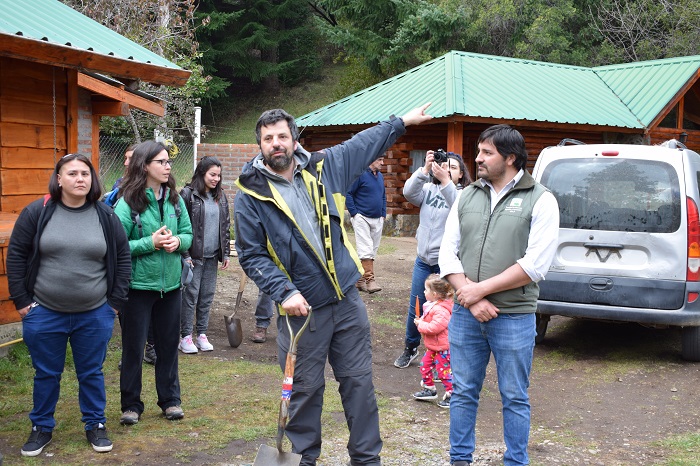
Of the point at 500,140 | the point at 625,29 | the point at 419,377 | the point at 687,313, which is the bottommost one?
the point at 419,377

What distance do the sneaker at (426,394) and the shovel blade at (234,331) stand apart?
225cm

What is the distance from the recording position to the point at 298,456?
155 inches

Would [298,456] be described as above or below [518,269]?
below

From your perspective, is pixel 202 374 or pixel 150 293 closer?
pixel 150 293

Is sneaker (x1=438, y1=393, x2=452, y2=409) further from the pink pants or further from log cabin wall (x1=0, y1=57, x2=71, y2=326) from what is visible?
log cabin wall (x1=0, y1=57, x2=71, y2=326)

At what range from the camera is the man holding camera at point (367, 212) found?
11023 mm

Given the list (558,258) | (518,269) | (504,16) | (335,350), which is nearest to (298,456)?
(335,350)

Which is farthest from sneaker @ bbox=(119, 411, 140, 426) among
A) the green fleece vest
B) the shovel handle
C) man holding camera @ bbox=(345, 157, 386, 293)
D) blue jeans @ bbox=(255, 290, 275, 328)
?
man holding camera @ bbox=(345, 157, 386, 293)

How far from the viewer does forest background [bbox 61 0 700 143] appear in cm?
Result: 2073

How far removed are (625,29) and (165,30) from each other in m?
15.7

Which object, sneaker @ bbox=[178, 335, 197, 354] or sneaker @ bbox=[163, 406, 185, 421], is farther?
sneaker @ bbox=[178, 335, 197, 354]

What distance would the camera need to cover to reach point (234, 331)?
25.2 feet

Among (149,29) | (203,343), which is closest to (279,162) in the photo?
(203,343)

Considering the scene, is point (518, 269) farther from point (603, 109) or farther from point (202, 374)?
point (603, 109)
